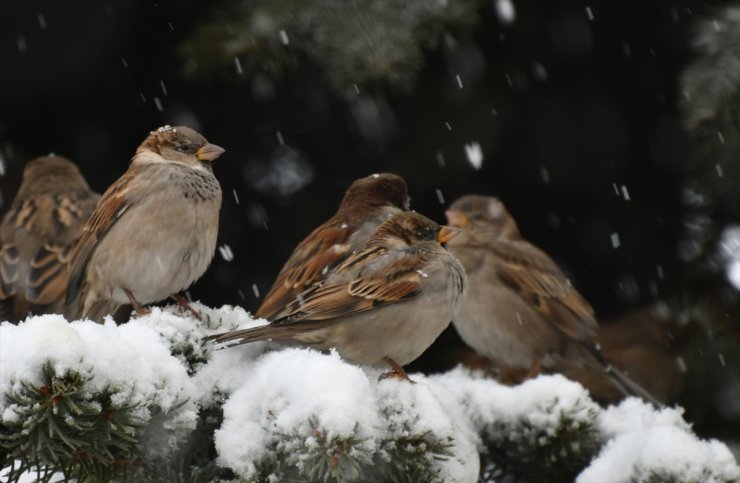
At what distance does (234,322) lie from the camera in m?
2.30

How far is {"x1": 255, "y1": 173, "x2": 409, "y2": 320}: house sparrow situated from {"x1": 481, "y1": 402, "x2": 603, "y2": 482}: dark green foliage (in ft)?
2.30

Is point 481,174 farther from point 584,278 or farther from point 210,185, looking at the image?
point 210,185

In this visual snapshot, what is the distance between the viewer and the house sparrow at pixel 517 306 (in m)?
3.90

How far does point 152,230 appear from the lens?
2.84 metres

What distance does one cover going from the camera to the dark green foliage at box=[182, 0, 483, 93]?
2711 mm

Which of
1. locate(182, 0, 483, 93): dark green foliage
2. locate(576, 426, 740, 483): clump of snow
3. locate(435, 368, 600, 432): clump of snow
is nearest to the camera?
locate(576, 426, 740, 483): clump of snow

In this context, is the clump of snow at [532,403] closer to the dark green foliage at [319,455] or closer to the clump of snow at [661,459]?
the clump of snow at [661,459]

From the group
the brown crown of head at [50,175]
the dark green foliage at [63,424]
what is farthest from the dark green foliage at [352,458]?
the brown crown of head at [50,175]

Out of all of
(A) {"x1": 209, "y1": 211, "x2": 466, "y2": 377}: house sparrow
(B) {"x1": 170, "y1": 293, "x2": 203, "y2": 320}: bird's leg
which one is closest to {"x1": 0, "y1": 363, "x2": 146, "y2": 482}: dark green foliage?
(B) {"x1": 170, "y1": 293, "x2": 203, "y2": 320}: bird's leg

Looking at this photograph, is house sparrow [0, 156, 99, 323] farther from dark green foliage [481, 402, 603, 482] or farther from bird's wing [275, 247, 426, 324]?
dark green foliage [481, 402, 603, 482]

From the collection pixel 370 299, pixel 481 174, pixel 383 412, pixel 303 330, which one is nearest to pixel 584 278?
pixel 481 174

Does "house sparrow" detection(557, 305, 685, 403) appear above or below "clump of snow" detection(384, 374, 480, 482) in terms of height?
below

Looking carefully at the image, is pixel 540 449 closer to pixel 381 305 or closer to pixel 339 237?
pixel 381 305

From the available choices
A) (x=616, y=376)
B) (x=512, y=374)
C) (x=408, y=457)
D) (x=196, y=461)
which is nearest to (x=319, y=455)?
(x=408, y=457)
